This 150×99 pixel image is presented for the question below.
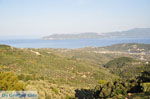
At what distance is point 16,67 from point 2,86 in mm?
41171

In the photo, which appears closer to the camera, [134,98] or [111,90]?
[134,98]

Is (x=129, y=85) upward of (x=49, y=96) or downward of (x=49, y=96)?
upward

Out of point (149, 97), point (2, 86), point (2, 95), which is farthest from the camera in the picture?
point (2, 86)

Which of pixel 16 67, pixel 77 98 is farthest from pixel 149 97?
pixel 16 67

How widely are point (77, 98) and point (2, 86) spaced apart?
12.4 m

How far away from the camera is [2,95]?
76.0 ft

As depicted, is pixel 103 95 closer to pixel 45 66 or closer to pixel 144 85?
pixel 144 85

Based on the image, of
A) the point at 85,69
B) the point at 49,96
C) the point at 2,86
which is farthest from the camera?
the point at 85,69

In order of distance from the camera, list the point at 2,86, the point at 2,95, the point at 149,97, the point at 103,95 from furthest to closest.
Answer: the point at 103,95
the point at 2,86
the point at 2,95
the point at 149,97

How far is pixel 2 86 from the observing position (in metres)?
25.8

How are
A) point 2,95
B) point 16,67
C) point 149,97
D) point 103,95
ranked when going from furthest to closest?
point 16,67
point 103,95
point 2,95
point 149,97

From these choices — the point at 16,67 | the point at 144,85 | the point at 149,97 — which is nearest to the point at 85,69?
the point at 16,67

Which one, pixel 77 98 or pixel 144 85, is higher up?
pixel 144 85

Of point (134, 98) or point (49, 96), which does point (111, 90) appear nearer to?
point (134, 98)
